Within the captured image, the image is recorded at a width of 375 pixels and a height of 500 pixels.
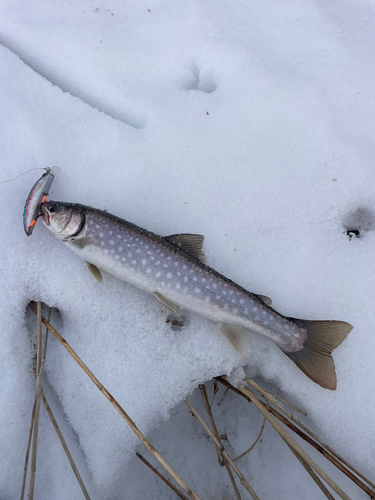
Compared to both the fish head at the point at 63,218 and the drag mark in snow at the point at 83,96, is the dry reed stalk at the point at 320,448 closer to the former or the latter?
the fish head at the point at 63,218

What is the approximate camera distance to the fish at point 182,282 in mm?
2010

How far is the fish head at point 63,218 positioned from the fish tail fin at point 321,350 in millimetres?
1483

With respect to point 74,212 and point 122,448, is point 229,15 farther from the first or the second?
point 122,448

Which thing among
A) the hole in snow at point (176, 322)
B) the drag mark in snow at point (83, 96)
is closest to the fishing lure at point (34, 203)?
the drag mark in snow at point (83, 96)

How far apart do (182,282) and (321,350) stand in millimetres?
932

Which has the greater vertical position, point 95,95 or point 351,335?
point 95,95

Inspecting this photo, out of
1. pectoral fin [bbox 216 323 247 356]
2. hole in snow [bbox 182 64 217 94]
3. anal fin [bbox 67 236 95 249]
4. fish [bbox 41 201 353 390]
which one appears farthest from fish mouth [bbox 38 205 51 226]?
hole in snow [bbox 182 64 217 94]

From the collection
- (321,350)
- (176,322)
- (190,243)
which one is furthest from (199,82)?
(321,350)

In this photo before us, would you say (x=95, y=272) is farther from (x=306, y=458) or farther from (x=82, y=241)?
(x=306, y=458)

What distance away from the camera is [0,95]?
2305 millimetres

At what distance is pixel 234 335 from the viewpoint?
2.09 m

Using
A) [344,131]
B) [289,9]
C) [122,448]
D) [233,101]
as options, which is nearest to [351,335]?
[344,131]

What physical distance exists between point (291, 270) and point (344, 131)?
1.08m

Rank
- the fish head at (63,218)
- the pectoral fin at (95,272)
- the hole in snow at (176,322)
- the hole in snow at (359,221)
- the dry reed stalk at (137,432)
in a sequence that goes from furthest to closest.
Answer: the hole in snow at (359,221)
the hole in snow at (176,322)
the pectoral fin at (95,272)
the fish head at (63,218)
the dry reed stalk at (137,432)
